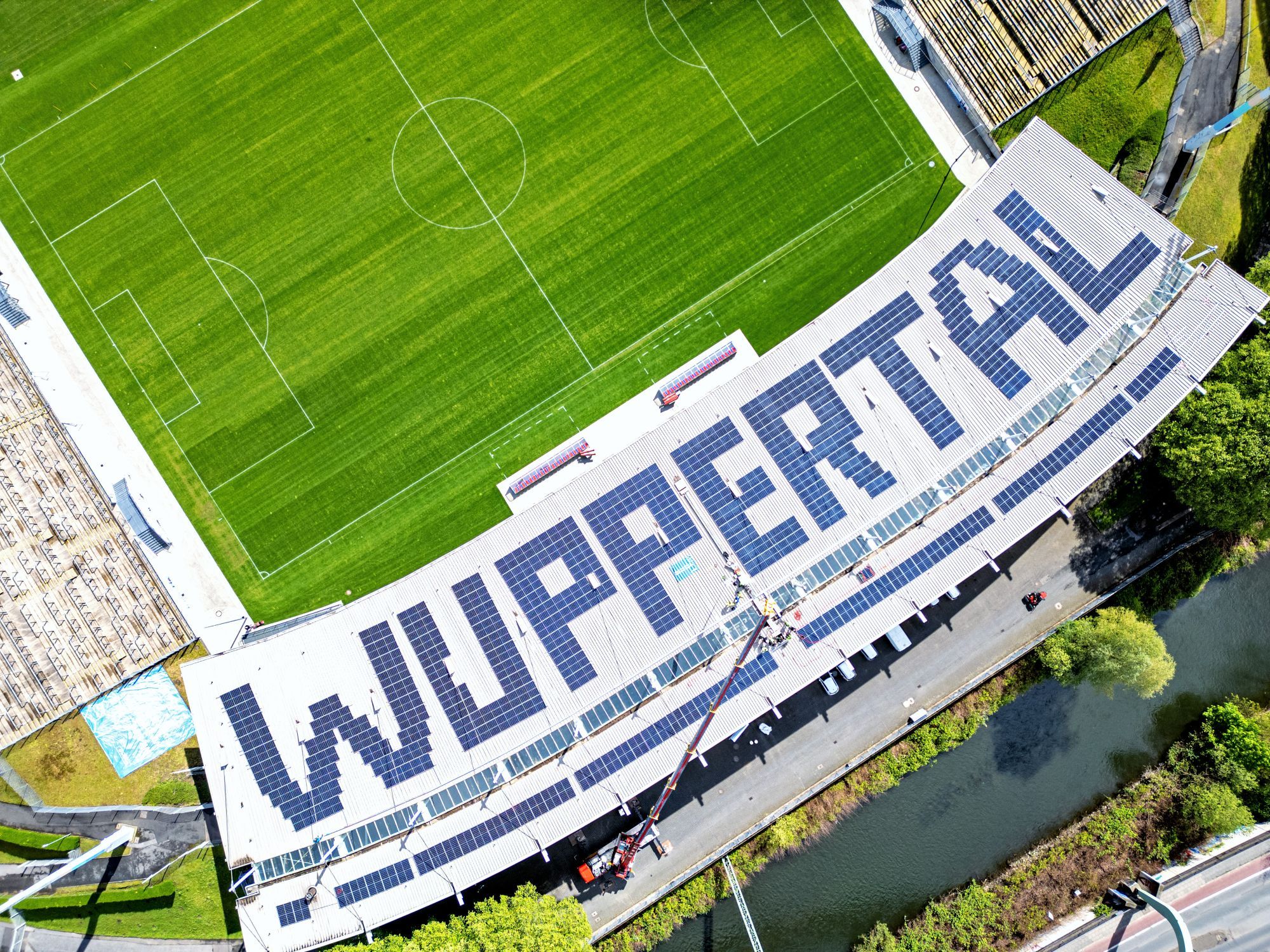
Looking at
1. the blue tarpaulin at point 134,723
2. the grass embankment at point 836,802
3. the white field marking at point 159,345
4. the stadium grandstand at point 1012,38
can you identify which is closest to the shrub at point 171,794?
the blue tarpaulin at point 134,723

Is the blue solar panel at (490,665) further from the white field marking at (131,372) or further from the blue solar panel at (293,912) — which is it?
the blue solar panel at (293,912)

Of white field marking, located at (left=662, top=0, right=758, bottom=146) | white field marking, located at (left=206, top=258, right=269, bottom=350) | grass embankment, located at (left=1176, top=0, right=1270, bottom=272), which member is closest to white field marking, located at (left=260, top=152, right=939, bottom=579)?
white field marking, located at (left=662, top=0, right=758, bottom=146)

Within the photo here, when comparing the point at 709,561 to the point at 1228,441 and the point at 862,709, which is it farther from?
the point at 1228,441

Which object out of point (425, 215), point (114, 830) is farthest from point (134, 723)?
point (425, 215)

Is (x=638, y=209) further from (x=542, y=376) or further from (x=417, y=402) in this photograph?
(x=417, y=402)

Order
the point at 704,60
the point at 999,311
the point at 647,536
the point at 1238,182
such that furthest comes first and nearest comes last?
the point at 1238,182 < the point at 704,60 < the point at 999,311 < the point at 647,536

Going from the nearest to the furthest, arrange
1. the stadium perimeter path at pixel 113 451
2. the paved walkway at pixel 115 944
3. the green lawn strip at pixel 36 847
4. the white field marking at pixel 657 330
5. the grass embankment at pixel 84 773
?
the green lawn strip at pixel 36 847
the paved walkway at pixel 115 944
the grass embankment at pixel 84 773
the stadium perimeter path at pixel 113 451
the white field marking at pixel 657 330

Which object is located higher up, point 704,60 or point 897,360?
point 704,60

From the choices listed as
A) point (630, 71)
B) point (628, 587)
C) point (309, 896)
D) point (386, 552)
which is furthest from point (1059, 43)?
point (309, 896)
